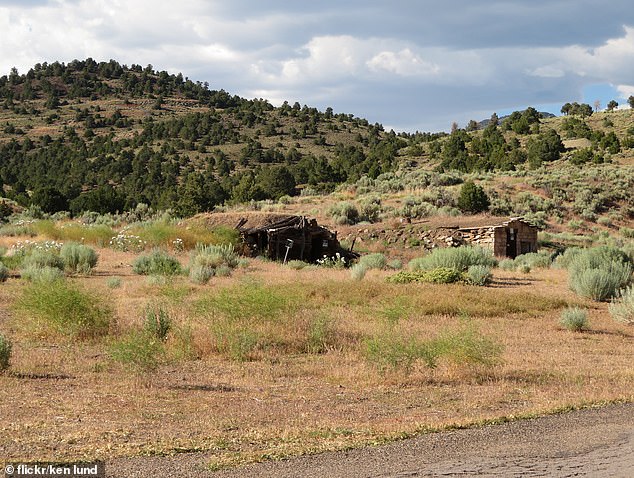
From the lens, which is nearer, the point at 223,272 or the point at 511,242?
the point at 223,272

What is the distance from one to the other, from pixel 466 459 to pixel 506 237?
99.5ft

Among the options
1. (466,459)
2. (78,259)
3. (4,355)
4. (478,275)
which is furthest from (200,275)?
(466,459)

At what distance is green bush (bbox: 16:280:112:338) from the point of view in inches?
507

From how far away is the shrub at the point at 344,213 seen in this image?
145 ft

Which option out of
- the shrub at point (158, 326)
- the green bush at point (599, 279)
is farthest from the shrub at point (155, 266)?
the green bush at point (599, 279)

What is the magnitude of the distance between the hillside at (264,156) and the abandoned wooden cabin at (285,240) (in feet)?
30.6

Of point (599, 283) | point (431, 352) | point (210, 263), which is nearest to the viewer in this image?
point (431, 352)

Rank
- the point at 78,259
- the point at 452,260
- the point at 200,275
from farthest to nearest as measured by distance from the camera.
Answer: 1. the point at 452,260
2. the point at 78,259
3. the point at 200,275

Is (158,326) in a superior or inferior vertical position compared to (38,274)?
inferior

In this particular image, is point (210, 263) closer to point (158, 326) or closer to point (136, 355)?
point (158, 326)

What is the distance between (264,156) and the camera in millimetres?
86312

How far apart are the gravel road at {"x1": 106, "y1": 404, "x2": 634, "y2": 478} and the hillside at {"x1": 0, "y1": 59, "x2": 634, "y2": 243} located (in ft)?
122

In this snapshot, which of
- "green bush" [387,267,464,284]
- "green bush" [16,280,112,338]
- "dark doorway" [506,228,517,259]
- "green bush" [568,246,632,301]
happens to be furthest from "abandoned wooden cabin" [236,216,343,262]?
"green bush" [16,280,112,338]

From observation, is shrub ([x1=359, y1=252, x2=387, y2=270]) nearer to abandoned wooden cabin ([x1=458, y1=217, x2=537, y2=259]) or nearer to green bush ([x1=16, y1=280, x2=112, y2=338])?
abandoned wooden cabin ([x1=458, y1=217, x2=537, y2=259])
